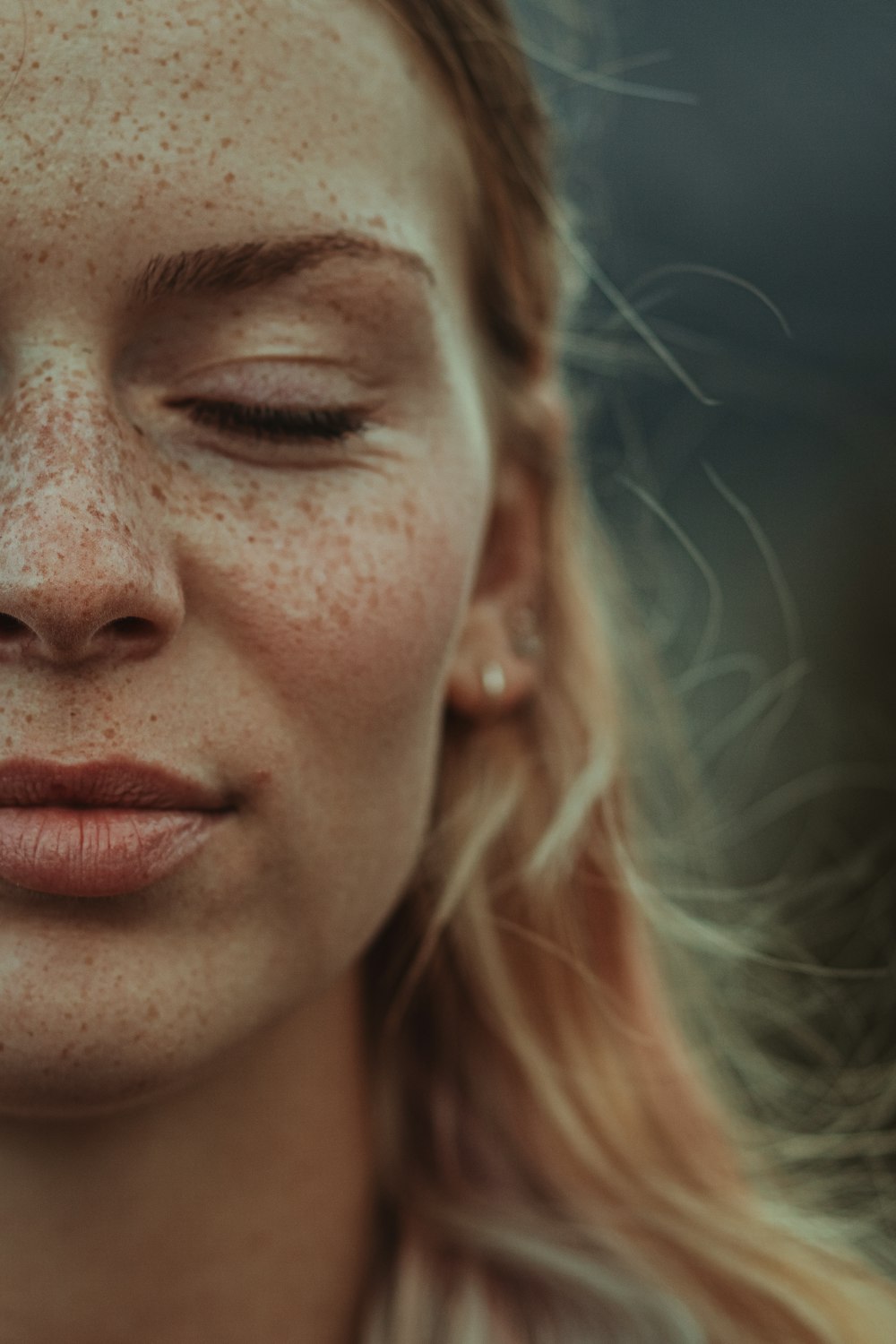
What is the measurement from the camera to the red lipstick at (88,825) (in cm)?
103

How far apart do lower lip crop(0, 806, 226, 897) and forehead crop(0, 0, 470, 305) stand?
410mm

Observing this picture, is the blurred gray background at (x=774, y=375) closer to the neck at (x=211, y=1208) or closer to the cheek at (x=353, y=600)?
the cheek at (x=353, y=600)

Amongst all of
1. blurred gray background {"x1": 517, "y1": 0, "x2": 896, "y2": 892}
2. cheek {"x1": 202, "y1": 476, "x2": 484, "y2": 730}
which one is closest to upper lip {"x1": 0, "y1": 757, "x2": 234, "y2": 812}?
cheek {"x1": 202, "y1": 476, "x2": 484, "y2": 730}

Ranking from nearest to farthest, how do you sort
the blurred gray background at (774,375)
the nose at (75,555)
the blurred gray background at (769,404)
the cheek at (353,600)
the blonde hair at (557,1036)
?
the nose at (75,555), the cheek at (353,600), the blonde hair at (557,1036), the blurred gray background at (769,404), the blurred gray background at (774,375)

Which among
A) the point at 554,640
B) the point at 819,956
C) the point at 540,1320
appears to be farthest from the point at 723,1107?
the point at 819,956

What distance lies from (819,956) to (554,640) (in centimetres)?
140

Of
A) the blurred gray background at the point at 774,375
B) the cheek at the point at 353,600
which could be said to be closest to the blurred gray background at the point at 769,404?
the blurred gray background at the point at 774,375

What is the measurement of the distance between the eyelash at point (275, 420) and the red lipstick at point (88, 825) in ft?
0.96

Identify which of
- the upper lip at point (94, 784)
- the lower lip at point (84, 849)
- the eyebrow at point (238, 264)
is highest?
the eyebrow at point (238, 264)

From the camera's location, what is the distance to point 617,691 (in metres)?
1.81

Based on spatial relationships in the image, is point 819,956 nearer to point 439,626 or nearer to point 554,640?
point 554,640

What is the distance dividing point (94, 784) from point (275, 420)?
1.11 ft

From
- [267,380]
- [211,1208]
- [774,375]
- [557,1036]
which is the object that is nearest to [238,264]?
[267,380]

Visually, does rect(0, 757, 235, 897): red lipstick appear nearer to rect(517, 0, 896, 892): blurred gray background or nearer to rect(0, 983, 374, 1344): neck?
rect(0, 983, 374, 1344): neck
